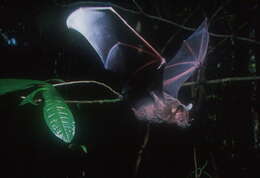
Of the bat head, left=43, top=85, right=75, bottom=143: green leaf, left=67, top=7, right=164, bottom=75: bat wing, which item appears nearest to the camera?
left=43, top=85, right=75, bottom=143: green leaf

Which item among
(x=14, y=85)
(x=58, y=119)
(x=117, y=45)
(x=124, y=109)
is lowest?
(x=124, y=109)

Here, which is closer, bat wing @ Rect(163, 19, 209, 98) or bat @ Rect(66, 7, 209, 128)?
bat @ Rect(66, 7, 209, 128)

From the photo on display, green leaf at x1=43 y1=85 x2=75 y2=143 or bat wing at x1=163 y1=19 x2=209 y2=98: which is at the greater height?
bat wing at x1=163 y1=19 x2=209 y2=98

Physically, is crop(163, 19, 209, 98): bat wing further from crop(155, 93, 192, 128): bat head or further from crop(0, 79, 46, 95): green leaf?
crop(0, 79, 46, 95): green leaf

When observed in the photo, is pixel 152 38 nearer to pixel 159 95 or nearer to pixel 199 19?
pixel 199 19

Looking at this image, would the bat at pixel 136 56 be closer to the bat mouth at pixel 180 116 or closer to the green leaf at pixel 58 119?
the bat mouth at pixel 180 116

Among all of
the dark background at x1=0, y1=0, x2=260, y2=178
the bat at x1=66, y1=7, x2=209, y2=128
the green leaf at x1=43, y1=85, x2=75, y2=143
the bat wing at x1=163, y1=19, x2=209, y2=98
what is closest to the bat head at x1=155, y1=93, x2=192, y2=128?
the bat at x1=66, y1=7, x2=209, y2=128

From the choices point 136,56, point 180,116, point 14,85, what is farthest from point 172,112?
point 14,85

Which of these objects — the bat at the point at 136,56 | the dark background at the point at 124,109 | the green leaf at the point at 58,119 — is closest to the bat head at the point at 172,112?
the bat at the point at 136,56

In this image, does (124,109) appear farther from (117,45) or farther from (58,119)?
(58,119)
